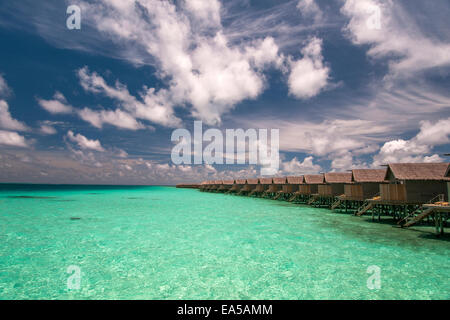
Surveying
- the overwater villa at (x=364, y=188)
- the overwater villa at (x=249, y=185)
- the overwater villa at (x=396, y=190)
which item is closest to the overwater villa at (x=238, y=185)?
the overwater villa at (x=249, y=185)

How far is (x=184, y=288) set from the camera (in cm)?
715

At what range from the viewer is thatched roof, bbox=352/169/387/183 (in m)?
24.8

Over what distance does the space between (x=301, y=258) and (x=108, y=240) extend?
33.4ft

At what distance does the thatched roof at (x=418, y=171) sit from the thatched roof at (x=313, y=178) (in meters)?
16.8

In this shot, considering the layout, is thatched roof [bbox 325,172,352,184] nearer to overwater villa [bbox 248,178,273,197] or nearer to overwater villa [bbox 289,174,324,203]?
overwater villa [bbox 289,174,324,203]

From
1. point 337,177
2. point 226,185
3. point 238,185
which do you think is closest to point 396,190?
point 337,177

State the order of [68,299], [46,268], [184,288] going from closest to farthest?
[68,299] < [184,288] < [46,268]

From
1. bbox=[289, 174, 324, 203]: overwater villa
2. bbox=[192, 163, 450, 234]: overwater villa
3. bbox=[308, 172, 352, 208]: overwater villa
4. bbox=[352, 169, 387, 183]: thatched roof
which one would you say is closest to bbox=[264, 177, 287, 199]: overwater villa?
bbox=[192, 163, 450, 234]: overwater villa

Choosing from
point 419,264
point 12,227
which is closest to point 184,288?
point 419,264

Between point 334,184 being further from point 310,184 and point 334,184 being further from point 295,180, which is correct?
point 295,180

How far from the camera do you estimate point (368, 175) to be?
84.5 feet

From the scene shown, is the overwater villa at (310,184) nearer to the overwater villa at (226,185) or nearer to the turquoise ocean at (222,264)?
the turquoise ocean at (222,264)

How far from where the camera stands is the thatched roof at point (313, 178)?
37031mm
